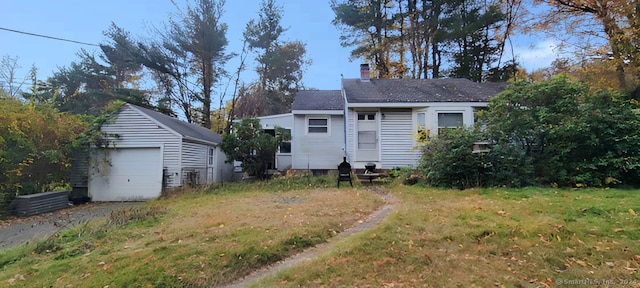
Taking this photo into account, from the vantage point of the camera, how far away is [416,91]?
15.8m

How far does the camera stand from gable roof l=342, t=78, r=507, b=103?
47.6 ft

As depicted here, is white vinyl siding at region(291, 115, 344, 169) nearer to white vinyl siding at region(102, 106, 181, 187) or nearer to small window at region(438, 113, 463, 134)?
small window at region(438, 113, 463, 134)

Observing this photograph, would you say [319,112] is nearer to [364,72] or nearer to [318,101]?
[318,101]

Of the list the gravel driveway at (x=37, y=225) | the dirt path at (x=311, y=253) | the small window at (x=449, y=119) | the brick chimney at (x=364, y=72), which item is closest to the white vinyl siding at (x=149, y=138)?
the gravel driveway at (x=37, y=225)

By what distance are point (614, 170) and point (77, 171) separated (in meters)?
19.0

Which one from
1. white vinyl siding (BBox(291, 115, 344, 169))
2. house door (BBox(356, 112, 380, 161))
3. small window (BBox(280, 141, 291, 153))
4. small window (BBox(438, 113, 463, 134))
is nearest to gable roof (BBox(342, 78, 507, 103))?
small window (BBox(438, 113, 463, 134))

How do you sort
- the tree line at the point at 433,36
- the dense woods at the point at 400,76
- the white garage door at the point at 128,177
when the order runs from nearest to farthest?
the dense woods at the point at 400,76 < the white garage door at the point at 128,177 < the tree line at the point at 433,36

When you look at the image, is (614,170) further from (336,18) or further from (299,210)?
(336,18)

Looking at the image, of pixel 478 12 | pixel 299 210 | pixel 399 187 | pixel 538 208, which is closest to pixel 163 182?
pixel 299 210

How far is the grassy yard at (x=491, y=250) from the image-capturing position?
3.76 meters

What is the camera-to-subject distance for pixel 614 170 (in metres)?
10.1

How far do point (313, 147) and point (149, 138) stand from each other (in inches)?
285

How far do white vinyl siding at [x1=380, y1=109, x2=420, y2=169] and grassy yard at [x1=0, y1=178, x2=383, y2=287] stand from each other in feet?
20.5

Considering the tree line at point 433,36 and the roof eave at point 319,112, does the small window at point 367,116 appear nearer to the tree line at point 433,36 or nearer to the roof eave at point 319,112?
the roof eave at point 319,112
